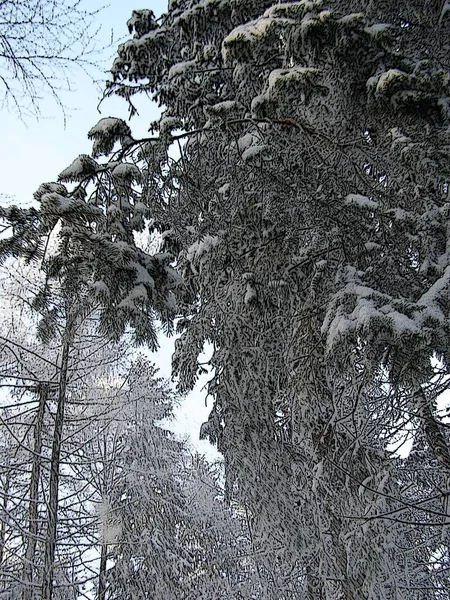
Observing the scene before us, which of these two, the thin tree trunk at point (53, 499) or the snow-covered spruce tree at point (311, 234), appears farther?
the thin tree trunk at point (53, 499)

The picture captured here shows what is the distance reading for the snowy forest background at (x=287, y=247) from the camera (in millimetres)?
2746

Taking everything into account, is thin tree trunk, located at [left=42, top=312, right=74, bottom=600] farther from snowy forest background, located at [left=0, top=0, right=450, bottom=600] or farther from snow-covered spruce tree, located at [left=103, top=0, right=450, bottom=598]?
snow-covered spruce tree, located at [left=103, top=0, right=450, bottom=598]

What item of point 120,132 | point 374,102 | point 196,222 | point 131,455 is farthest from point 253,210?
point 131,455

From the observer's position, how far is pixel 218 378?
4992 mm

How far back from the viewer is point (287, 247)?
4.25 m

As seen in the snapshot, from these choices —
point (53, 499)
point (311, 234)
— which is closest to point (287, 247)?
point (311, 234)

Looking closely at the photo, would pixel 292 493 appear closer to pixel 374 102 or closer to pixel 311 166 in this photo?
pixel 311 166

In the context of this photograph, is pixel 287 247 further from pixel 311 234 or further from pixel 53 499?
pixel 53 499

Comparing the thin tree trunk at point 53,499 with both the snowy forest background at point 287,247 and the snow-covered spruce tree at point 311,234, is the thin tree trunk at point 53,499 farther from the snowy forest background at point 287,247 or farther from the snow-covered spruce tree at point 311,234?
the snow-covered spruce tree at point 311,234

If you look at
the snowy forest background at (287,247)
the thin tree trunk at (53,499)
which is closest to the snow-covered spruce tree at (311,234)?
the snowy forest background at (287,247)

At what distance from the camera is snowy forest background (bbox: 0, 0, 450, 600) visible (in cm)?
275

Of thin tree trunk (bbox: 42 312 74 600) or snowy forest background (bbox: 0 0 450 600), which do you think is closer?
snowy forest background (bbox: 0 0 450 600)

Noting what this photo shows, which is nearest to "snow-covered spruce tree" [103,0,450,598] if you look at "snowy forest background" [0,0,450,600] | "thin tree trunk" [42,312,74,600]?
"snowy forest background" [0,0,450,600]

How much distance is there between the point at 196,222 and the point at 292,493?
2492 mm
